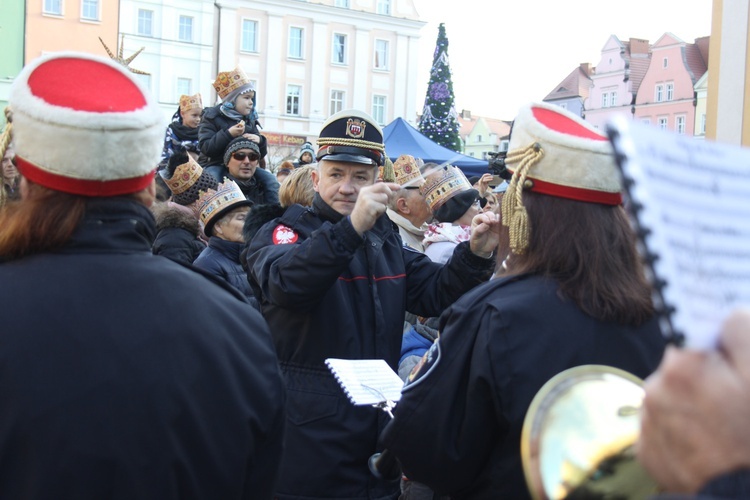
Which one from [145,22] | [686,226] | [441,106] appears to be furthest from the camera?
[145,22]

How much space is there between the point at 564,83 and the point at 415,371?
6230 centimetres

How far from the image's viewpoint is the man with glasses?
295 inches

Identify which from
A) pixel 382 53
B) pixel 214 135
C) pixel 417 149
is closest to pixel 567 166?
pixel 214 135

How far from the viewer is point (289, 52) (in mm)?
46375

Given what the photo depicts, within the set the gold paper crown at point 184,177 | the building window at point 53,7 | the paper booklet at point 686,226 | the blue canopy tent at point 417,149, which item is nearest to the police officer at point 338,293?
the paper booklet at point 686,226

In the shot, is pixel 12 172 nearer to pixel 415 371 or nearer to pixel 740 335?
pixel 415 371

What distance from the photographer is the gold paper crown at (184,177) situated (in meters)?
6.25

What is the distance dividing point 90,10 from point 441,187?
36.8 metres

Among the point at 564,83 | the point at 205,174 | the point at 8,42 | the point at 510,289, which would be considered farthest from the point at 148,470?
the point at 564,83

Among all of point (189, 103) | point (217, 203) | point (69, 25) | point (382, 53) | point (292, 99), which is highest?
point (382, 53)

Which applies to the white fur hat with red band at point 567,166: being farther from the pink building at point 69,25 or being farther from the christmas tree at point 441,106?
the pink building at point 69,25

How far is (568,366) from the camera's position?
2.17m

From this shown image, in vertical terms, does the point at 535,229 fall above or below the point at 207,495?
above

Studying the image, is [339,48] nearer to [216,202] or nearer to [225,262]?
[216,202]
